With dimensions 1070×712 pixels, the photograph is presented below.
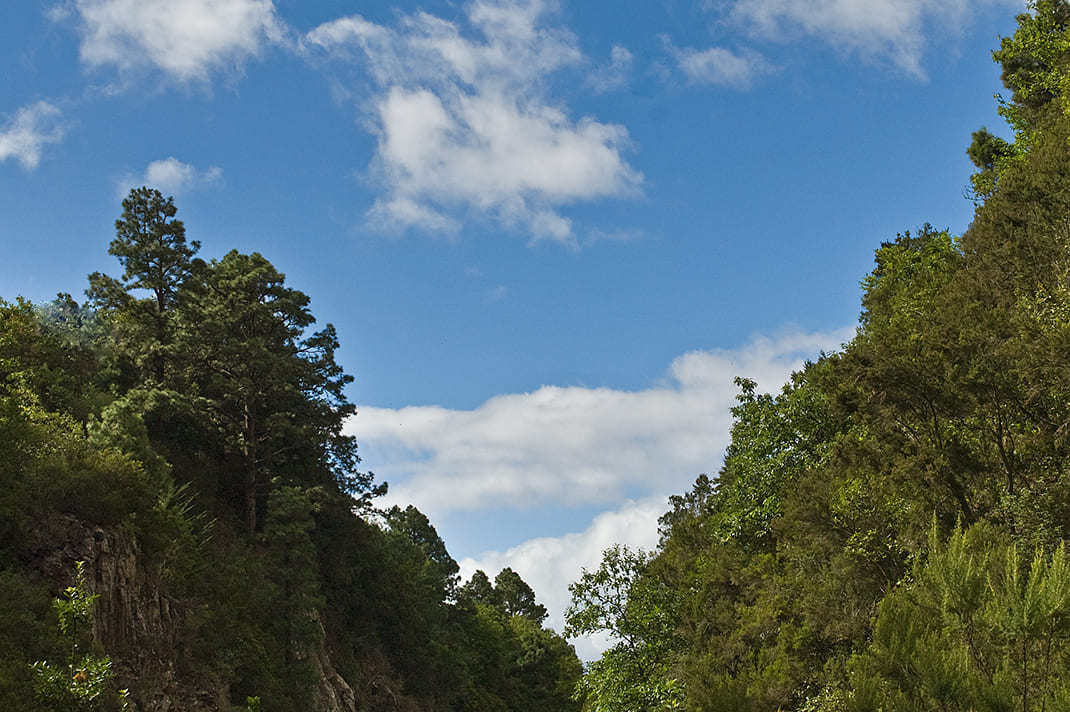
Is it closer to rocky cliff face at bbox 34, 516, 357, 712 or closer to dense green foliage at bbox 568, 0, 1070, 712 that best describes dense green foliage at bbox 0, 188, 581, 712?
rocky cliff face at bbox 34, 516, 357, 712

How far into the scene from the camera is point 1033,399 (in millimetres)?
16297

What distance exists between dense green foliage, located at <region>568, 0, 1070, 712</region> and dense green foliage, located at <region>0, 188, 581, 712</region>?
12146 mm


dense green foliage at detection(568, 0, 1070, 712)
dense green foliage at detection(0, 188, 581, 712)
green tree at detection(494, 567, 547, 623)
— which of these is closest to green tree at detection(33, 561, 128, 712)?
dense green foliage at detection(0, 188, 581, 712)

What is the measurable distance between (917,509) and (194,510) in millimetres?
27793

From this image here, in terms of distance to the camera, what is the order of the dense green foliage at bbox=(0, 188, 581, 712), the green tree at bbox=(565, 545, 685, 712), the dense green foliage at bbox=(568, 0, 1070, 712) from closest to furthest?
the dense green foliage at bbox=(568, 0, 1070, 712)
the dense green foliage at bbox=(0, 188, 581, 712)
the green tree at bbox=(565, 545, 685, 712)

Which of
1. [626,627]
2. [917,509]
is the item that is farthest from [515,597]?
[917,509]

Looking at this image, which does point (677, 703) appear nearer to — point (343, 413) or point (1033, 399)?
point (1033, 399)

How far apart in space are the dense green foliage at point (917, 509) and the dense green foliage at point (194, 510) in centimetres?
1215

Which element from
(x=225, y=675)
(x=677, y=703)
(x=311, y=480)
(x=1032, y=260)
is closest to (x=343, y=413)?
(x=311, y=480)

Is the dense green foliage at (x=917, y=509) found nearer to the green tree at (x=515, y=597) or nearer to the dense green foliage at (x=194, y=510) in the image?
the dense green foliage at (x=194, y=510)

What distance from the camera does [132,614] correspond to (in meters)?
22.2

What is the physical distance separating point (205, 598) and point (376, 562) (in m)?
17.4

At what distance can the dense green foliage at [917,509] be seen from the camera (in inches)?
398

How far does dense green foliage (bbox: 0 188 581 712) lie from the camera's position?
62.4ft
